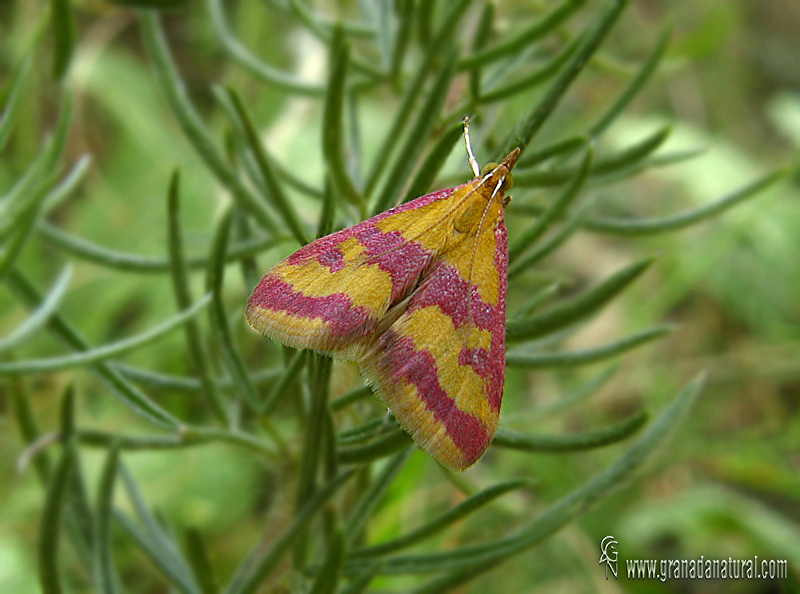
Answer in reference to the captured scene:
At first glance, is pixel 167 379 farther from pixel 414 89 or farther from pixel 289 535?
pixel 414 89

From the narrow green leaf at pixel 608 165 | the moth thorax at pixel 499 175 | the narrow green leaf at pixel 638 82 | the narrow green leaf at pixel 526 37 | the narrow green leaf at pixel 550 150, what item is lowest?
the narrow green leaf at pixel 608 165

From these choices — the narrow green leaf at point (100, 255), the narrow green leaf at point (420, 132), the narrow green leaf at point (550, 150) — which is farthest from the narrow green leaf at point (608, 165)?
the narrow green leaf at point (100, 255)

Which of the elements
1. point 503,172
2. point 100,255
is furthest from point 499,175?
point 100,255

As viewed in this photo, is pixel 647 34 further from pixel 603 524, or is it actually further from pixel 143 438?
pixel 143 438

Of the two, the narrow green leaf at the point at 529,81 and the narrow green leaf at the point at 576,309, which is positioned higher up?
the narrow green leaf at the point at 529,81

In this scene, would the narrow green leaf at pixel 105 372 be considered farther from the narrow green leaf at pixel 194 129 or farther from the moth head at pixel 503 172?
the moth head at pixel 503 172

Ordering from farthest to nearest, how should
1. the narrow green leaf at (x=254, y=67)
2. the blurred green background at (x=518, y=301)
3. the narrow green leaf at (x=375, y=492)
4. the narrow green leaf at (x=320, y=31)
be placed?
the blurred green background at (x=518, y=301) < the narrow green leaf at (x=254, y=67) < the narrow green leaf at (x=320, y=31) < the narrow green leaf at (x=375, y=492)

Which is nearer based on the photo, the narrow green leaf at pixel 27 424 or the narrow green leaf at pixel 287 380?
the narrow green leaf at pixel 287 380

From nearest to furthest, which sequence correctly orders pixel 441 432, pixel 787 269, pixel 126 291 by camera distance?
pixel 441 432 < pixel 126 291 < pixel 787 269

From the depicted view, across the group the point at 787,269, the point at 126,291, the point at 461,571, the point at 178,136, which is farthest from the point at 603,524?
the point at 178,136
